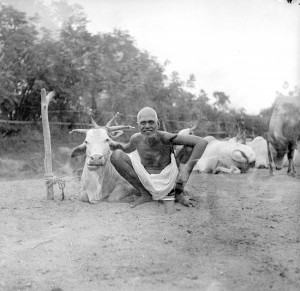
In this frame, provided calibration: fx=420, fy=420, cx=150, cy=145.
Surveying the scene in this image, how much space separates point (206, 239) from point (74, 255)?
1060 mm

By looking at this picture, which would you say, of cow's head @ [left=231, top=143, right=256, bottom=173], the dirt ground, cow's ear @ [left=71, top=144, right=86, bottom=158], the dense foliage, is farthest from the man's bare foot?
the dense foliage

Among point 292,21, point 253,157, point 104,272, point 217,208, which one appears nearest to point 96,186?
point 217,208

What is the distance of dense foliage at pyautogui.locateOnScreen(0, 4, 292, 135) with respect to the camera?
9852mm

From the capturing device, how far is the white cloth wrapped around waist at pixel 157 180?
4656 millimetres

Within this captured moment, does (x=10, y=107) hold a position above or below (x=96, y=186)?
above

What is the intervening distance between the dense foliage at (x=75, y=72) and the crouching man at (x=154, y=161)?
19.5 feet

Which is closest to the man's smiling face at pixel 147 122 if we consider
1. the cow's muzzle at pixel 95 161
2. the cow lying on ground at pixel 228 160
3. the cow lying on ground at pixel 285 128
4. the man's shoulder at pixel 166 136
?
the man's shoulder at pixel 166 136

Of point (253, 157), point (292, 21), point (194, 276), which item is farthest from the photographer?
point (253, 157)

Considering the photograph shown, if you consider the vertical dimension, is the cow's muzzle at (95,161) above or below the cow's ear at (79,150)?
below

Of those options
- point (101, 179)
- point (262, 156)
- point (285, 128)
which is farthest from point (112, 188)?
point (262, 156)

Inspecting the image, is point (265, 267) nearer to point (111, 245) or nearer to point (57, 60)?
point (111, 245)

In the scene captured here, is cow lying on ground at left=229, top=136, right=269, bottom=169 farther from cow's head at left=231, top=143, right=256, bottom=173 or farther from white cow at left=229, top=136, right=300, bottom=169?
cow's head at left=231, top=143, right=256, bottom=173

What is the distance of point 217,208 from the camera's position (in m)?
4.62

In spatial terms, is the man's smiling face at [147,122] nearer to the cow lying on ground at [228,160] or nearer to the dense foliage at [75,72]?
the cow lying on ground at [228,160]
